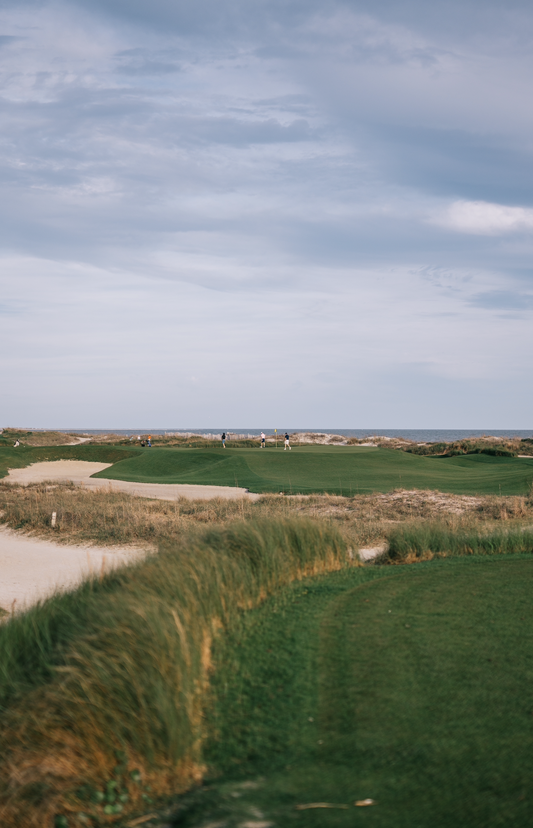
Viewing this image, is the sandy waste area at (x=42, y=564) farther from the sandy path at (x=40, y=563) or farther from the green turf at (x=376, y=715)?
the green turf at (x=376, y=715)

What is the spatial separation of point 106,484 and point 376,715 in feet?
84.6

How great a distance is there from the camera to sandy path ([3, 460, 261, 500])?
23.2 m

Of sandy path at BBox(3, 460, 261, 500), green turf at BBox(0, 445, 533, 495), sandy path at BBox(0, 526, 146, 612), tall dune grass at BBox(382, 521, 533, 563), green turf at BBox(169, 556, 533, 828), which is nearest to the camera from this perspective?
green turf at BBox(169, 556, 533, 828)

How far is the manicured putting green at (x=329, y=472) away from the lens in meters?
22.9

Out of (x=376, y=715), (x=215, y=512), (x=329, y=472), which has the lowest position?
(x=215, y=512)

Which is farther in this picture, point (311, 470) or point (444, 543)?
point (311, 470)

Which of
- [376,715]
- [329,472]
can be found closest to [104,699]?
[376,715]

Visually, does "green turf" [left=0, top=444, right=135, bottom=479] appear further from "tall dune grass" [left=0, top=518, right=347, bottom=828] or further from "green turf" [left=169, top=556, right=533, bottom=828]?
"tall dune grass" [left=0, top=518, right=347, bottom=828]

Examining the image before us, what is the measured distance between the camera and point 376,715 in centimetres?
419

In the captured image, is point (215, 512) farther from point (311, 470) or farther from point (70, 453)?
point (70, 453)

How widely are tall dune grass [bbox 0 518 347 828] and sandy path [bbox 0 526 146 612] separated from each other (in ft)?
15.6

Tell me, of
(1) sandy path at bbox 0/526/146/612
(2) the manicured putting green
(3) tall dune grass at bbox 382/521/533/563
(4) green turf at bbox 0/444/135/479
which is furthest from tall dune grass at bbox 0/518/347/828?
(4) green turf at bbox 0/444/135/479

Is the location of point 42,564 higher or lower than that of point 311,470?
lower

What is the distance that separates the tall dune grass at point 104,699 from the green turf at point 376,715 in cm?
32
